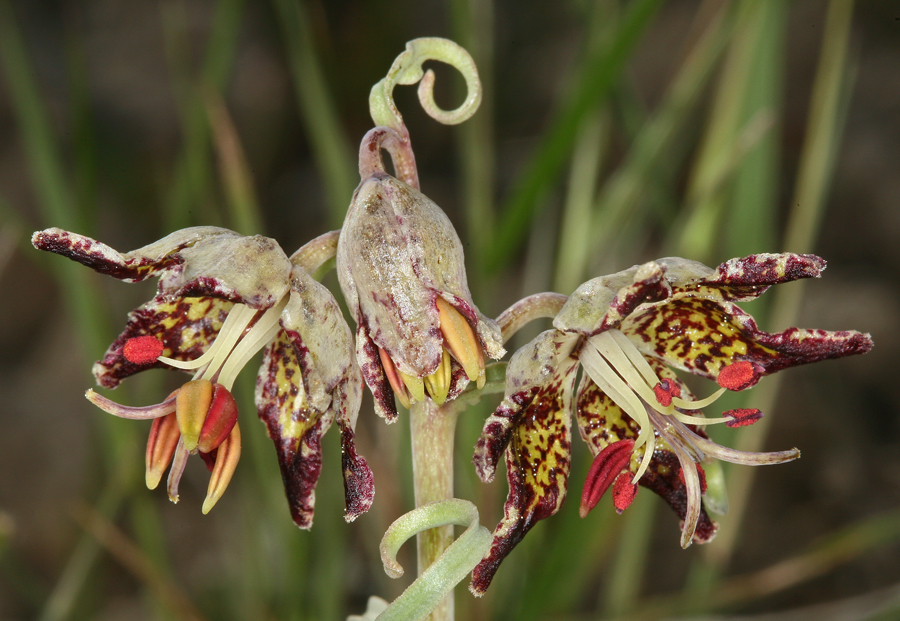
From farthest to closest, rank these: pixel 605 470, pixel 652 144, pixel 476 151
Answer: pixel 476 151, pixel 652 144, pixel 605 470

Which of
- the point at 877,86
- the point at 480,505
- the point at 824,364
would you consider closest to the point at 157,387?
the point at 480,505

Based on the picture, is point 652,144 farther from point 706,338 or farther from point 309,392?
point 309,392

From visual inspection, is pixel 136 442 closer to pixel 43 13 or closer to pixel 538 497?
pixel 538 497

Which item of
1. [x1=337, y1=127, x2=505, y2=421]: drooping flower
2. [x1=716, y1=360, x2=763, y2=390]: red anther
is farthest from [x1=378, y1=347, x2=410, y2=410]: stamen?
[x1=716, y1=360, x2=763, y2=390]: red anther

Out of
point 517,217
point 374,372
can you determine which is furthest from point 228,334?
point 517,217

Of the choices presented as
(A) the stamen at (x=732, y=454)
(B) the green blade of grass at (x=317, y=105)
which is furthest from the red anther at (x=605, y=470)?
(B) the green blade of grass at (x=317, y=105)

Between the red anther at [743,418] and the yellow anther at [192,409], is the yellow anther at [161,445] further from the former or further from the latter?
the red anther at [743,418]

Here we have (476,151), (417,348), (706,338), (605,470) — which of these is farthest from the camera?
(476,151)
